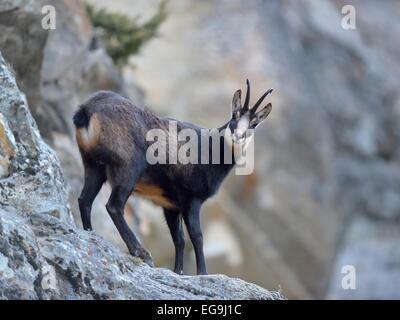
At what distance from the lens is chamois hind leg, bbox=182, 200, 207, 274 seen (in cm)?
1323

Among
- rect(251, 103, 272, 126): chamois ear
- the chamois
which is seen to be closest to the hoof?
the chamois

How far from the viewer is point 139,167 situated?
12.4 metres

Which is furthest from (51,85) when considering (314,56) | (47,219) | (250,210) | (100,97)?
(314,56)

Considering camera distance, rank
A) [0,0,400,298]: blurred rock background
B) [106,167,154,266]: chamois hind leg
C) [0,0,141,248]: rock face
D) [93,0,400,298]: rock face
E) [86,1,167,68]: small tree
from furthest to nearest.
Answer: [93,0,400,298]: rock face < [0,0,400,298]: blurred rock background < [86,1,167,68]: small tree < [0,0,141,248]: rock face < [106,167,154,266]: chamois hind leg

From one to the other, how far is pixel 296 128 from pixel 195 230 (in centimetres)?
2225

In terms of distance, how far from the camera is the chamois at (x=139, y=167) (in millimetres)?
12227

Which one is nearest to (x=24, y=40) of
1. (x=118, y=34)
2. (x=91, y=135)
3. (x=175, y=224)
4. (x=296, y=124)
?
(x=91, y=135)

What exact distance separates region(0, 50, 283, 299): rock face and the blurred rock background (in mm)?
11891

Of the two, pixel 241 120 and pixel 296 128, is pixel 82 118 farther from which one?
pixel 296 128

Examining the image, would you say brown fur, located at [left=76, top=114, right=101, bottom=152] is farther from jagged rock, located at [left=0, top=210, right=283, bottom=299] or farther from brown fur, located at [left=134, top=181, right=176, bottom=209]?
jagged rock, located at [left=0, top=210, right=283, bottom=299]

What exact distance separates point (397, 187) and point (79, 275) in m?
31.6

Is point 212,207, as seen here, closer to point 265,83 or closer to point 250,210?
point 250,210

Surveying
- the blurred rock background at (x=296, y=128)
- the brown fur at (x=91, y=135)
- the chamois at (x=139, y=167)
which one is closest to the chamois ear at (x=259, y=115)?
the chamois at (x=139, y=167)

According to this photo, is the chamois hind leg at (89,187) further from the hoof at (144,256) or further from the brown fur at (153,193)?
the hoof at (144,256)
